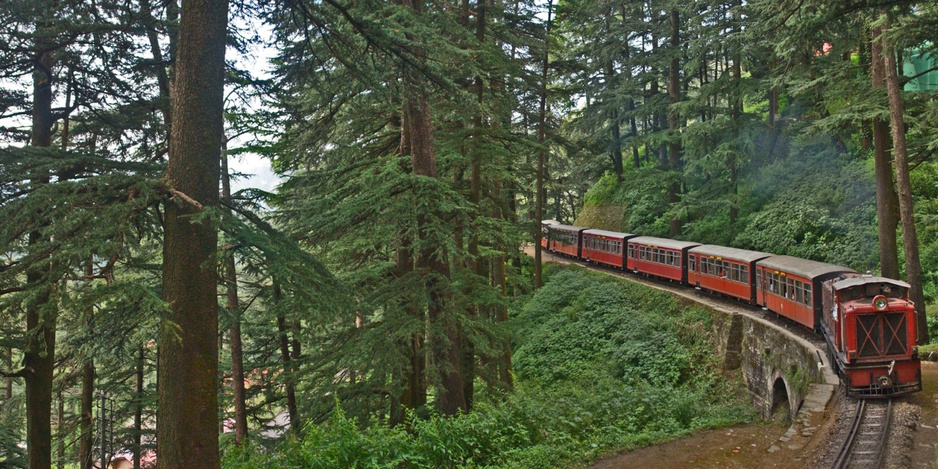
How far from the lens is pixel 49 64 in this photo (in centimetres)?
912

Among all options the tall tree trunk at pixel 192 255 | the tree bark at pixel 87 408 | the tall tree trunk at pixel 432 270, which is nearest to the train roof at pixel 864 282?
the tall tree trunk at pixel 432 270

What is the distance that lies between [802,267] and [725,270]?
4.70 metres

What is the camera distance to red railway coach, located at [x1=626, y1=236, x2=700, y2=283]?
23.7 m

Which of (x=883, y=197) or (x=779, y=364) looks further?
(x=883, y=197)

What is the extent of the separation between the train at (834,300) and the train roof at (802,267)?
2cm

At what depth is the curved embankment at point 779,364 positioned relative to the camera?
454 inches

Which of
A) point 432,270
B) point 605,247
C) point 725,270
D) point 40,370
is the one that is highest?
point 605,247

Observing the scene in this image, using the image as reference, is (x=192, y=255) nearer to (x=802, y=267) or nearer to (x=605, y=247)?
(x=802, y=267)

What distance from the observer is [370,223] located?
9.69 meters

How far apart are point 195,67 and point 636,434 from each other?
29.7 ft

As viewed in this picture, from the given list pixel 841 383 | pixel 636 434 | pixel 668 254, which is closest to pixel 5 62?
pixel 636 434

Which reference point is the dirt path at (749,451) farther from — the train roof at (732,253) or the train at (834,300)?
the train roof at (732,253)

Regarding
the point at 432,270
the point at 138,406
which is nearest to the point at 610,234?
the point at 432,270

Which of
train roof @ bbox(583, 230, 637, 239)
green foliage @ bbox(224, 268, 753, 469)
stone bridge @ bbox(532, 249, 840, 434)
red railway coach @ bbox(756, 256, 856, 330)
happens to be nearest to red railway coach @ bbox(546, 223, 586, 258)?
train roof @ bbox(583, 230, 637, 239)
